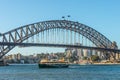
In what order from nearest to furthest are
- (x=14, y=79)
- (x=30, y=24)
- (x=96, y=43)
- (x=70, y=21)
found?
1. (x=14, y=79)
2. (x=30, y=24)
3. (x=70, y=21)
4. (x=96, y=43)

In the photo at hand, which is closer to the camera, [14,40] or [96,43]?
[14,40]

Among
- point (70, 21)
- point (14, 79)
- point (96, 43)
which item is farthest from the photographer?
point (96, 43)

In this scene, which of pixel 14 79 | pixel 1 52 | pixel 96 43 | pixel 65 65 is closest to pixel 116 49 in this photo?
pixel 96 43

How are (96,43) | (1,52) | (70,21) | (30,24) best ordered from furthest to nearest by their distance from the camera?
(96,43) < (70,21) < (30,24) < (1,52)

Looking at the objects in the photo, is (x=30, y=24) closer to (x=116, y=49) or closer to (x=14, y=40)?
(x=14, y=40)

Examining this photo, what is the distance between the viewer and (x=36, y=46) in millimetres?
122312

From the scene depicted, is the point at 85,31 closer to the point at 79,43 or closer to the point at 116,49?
the point at 79,43

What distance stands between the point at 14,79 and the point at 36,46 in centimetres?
5739

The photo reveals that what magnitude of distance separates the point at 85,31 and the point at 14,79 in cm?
8570

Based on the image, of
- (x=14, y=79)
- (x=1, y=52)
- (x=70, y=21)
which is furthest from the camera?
(x=70, y=21)

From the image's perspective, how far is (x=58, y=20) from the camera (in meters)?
138

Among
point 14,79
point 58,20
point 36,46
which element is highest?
point 58,20

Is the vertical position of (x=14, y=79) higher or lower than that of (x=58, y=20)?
lower

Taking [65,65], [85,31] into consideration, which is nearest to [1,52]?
[65,65]
